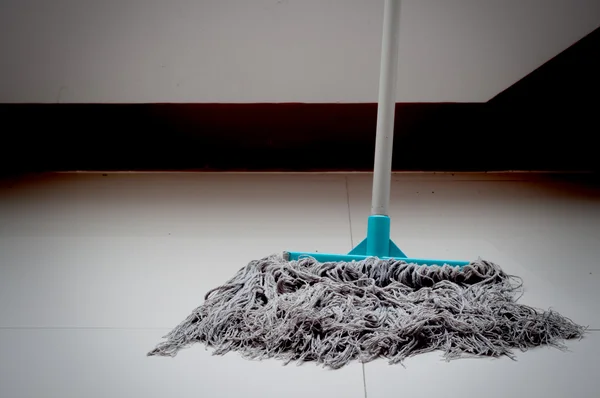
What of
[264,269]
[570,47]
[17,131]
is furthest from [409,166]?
[17,131]

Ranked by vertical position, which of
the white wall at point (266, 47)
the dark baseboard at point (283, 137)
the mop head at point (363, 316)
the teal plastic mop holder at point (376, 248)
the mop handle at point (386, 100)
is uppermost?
the white wall at point (266, 47)

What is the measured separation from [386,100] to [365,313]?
371mm

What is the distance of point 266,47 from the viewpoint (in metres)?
1.76

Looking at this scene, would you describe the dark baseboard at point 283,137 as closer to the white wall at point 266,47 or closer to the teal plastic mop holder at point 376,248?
the white wall at point 266,47

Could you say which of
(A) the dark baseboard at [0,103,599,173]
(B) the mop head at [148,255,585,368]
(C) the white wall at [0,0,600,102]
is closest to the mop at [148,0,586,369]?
(B) the mop head at [148,255,585,368]

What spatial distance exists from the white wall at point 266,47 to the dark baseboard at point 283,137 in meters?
0.04

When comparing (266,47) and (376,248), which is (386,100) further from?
(266,47)

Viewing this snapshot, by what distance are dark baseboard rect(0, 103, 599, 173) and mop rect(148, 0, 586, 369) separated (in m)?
0.77

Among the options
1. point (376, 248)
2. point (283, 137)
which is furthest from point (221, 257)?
point (283, 137)

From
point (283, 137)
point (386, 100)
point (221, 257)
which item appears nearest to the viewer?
point (386, 100)

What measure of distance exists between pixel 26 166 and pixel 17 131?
10 cm

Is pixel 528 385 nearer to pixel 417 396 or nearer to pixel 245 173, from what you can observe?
pixel 417 396

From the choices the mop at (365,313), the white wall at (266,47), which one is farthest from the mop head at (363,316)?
the white wall at (266,47)

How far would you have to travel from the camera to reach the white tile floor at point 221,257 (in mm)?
793
